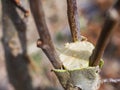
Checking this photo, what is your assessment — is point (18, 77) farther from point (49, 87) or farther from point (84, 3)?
point (84, 3)

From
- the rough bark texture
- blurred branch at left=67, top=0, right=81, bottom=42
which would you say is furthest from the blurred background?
blurred branch at left=67, top=0, right=81, bottom=42

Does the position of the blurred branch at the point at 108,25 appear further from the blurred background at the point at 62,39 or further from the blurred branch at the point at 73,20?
the blurred background at the point at 62,39

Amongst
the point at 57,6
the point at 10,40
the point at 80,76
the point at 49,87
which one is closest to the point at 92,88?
the point at 80,76

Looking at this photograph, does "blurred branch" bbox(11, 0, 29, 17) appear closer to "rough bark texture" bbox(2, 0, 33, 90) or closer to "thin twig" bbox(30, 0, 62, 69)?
"rough bark texture" bbox(2, 0, 33, 90)

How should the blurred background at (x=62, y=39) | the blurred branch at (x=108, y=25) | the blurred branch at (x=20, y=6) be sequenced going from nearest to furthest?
the blurred branch at (x=108, y=25) → the blurred branch at (x=20, y=6) → the blurred background at (x=62, y=39)

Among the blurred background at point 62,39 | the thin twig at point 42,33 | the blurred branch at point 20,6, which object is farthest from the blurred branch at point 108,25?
the blurred background at point 62,39
